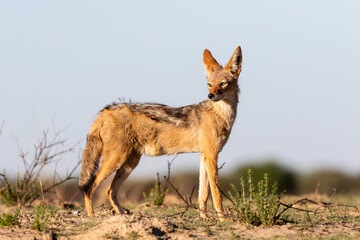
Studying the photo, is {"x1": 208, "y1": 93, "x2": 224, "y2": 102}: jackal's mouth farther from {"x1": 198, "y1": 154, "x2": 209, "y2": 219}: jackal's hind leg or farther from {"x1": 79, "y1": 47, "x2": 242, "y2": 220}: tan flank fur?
{"x1": 198, "y1": 154, "x2": 209, "y2": 219}: jackal's hind leg

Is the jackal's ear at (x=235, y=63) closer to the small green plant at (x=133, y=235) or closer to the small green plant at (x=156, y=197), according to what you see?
the small green plant at (x=156, y=197)

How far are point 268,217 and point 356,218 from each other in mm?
1915

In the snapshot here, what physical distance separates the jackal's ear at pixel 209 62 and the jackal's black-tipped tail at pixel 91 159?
2.01 m

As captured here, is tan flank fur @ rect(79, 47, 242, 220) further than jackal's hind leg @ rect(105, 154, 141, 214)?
No

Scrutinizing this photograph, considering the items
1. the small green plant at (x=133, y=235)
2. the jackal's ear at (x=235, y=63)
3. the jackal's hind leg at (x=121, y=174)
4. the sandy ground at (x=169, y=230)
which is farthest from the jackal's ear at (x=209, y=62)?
the small green plant at (x=133, y=235)

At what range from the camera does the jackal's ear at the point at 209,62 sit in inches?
355

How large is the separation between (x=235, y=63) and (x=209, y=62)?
45 cm

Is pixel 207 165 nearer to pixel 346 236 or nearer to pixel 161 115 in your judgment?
pixel 161 115

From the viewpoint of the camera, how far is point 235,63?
891 cm

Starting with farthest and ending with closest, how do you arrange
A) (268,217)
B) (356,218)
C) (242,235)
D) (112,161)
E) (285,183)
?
1. (285,183)
2. (112,161)
3. (356,218)
4. (268,217)
5. (242,235)

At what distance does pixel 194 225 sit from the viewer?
695 centimetres

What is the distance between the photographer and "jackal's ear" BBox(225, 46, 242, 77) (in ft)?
29.0

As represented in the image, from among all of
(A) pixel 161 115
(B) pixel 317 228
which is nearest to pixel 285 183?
(A) pixel 161 115

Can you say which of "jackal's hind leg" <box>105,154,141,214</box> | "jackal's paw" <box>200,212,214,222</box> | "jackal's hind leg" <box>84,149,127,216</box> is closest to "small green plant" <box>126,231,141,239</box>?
"jackal's paw" <box>200,212,214,222</box>
